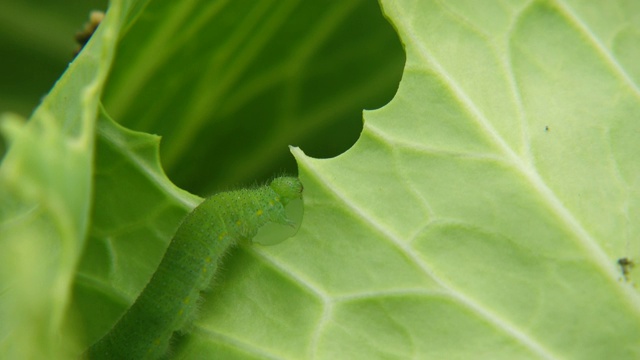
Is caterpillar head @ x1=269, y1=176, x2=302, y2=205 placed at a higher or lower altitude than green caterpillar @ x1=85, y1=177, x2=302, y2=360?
higher

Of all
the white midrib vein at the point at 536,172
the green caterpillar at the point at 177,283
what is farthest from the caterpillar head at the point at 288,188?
the white midrib vein at the point at 536,172

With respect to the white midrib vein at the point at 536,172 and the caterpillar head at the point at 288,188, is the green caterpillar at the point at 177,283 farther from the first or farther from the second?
the white midrib vein at the point at 536,172

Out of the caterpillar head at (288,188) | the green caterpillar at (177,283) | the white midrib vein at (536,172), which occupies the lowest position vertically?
the green caterpillar at (177,283)

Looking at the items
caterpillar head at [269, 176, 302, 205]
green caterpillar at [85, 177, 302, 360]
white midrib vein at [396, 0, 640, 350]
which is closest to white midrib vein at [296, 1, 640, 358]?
white midrib vein at [396, 0, 640, 350]

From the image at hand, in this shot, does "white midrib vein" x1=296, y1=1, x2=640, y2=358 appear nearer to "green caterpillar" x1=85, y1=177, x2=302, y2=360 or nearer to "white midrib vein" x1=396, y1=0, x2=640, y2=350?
"white midrib vein" x1=396, y1=0, x2=640, y2=350

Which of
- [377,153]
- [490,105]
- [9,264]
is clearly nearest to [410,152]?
[377,153]
